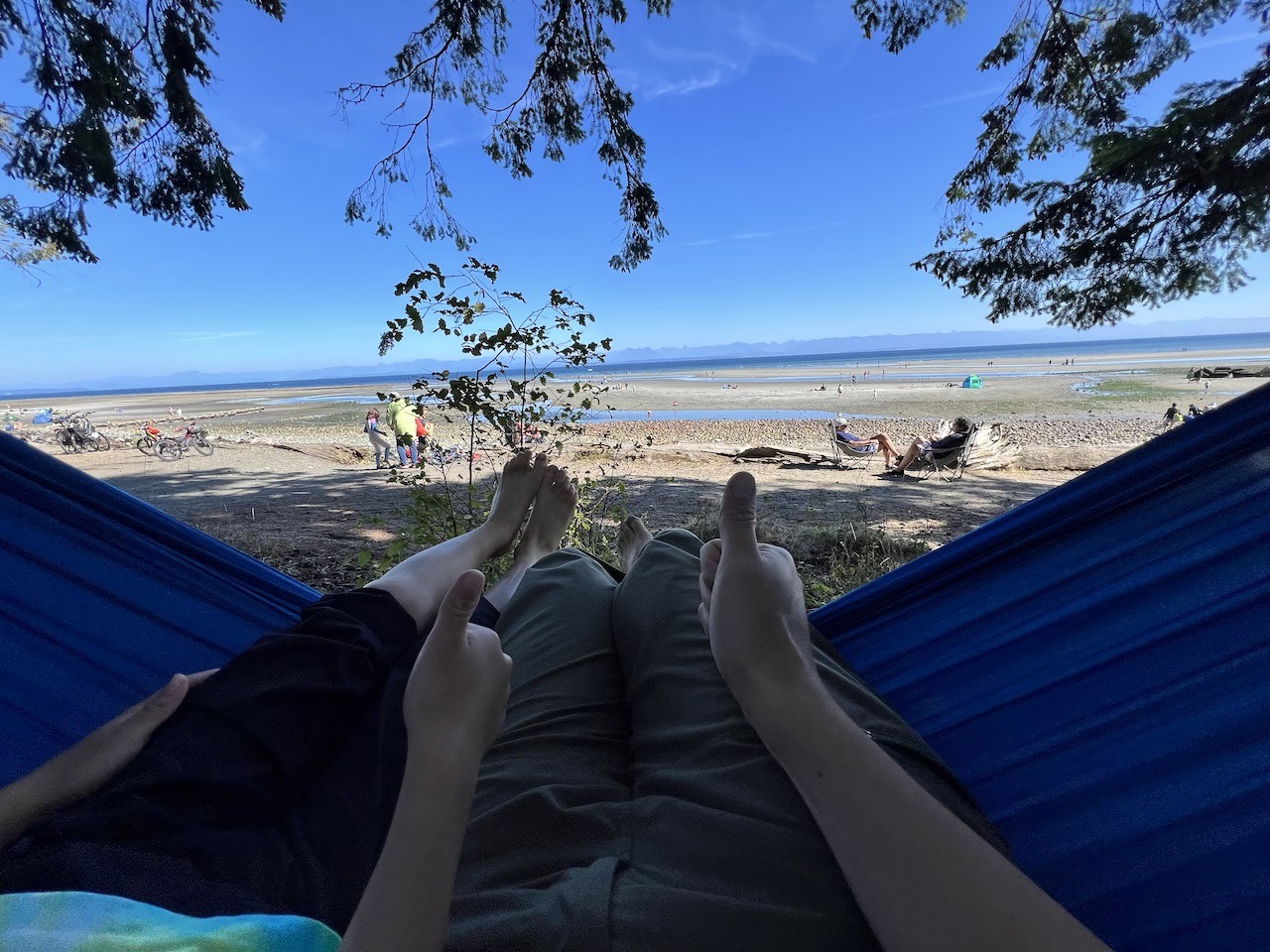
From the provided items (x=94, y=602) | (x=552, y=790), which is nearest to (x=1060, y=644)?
(x=552, y=790)

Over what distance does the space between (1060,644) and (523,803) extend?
0.79 meters

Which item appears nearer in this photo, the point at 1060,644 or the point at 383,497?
the point at 1060,644

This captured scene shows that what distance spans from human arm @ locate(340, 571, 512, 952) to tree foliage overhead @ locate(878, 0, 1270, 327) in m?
2.11

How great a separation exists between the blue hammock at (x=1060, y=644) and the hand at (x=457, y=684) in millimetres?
637

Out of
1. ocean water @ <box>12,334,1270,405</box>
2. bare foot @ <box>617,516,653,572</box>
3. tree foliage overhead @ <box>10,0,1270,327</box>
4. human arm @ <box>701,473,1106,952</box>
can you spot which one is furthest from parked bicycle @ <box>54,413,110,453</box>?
human arm @ <box>701,473,1106,952</box>

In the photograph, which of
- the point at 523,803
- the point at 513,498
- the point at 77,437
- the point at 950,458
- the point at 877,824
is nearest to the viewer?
the point at 877,824

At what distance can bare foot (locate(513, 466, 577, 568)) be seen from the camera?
1.52 metres

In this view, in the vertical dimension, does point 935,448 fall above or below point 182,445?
above

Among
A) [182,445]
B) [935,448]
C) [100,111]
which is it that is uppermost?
[100,111]

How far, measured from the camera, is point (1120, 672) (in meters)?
0.82

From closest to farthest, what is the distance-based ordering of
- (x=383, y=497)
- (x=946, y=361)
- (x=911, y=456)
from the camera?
(x=383, y=497) → (x=911, y=456) → (x=946, y=361)

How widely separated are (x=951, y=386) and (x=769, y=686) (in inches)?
775

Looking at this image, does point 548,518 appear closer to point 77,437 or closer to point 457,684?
point 457,684

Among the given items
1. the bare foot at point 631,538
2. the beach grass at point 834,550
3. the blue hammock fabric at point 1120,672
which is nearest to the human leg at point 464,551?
the bare foot at point 631,538
